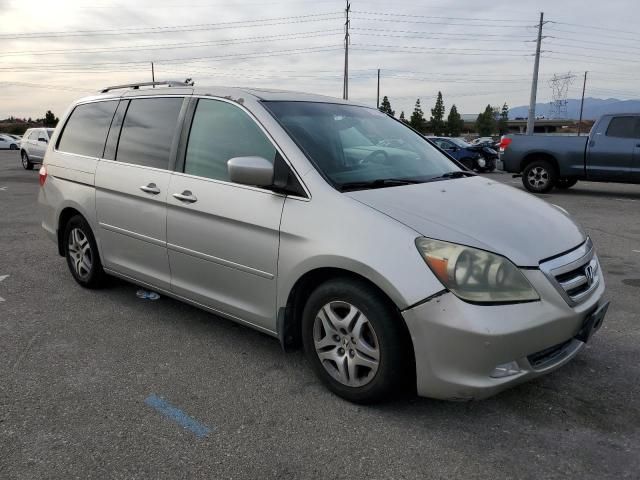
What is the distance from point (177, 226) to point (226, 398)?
1.24 meters

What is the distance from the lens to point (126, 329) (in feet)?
13.5

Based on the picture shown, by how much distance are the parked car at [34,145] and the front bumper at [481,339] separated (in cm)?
2014

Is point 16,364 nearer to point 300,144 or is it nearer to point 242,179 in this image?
point 242,179

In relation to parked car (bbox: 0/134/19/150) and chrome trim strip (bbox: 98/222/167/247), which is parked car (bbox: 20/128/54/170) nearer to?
chrome trim strip (bbox: 98/222/167/247)

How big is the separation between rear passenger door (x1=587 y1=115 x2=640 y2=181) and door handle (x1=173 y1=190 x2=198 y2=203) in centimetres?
1085

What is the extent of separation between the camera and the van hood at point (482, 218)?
2703mm

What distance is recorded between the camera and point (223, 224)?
3424 millimetres

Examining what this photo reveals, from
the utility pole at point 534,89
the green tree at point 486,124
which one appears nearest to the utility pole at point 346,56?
the utility pole at point 534,89

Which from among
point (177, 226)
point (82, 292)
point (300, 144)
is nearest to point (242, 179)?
point (300, 144)

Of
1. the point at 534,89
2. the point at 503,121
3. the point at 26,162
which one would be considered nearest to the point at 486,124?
the point at 503,121

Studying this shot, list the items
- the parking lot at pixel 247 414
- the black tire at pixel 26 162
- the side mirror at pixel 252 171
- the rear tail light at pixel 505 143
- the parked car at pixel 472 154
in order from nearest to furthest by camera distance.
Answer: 1. the parking lot at pixel 247 414
2. the side mirror at pixel 252 171
3. the rear tail light at pixel 505 143
4. the parked car at pixel 472 154
5. the black tire at pixel 26 162

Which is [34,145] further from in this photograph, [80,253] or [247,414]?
[247,414]

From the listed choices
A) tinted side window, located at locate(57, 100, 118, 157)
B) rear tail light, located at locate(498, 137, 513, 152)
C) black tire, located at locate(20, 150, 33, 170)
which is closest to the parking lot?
tinted side window, located at locate(57, 100, 118, 157)

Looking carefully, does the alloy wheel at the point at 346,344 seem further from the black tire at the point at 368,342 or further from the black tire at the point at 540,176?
the black tire at the point at 540,176
